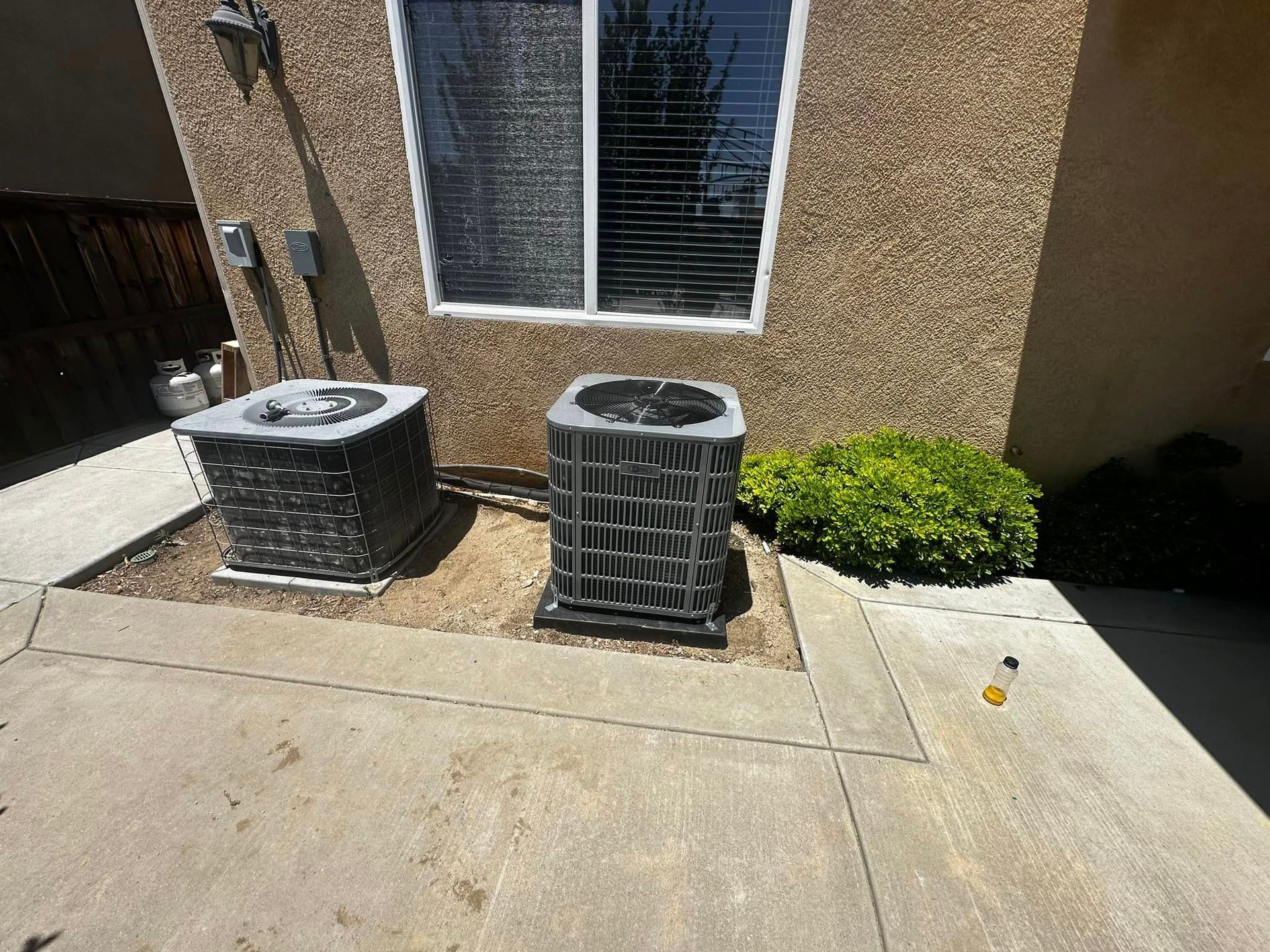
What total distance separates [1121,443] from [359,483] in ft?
16.9

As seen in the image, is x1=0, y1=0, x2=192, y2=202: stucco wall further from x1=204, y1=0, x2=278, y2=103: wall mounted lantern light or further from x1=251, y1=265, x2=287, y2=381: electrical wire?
x1=204, y1=0, x2=278, y2=103: wall mounted lantern light

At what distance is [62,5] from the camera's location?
550 cm

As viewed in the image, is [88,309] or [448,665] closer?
[448,665]

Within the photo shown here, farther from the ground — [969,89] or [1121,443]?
[969,89]

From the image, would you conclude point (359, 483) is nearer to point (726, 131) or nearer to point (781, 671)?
point (781, 671)

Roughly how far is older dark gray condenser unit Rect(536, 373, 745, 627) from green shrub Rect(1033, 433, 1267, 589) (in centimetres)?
241

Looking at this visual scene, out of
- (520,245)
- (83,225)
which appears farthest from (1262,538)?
(83,225)

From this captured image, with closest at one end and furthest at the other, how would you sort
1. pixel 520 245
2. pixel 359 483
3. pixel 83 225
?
pixel 359 483
pixel 520 245
pixel 83 225

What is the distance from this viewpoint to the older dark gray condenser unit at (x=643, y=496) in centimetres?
237

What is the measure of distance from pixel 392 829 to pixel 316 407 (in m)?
2.24

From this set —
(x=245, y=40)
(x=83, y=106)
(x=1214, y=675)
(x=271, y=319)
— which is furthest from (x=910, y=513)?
(x=83, y=106)

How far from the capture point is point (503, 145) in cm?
342

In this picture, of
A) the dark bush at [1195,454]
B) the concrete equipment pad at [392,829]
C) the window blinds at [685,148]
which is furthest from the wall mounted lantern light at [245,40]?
the dark bush at [1195,454]

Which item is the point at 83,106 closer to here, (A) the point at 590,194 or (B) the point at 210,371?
(B) the point at 210,371
